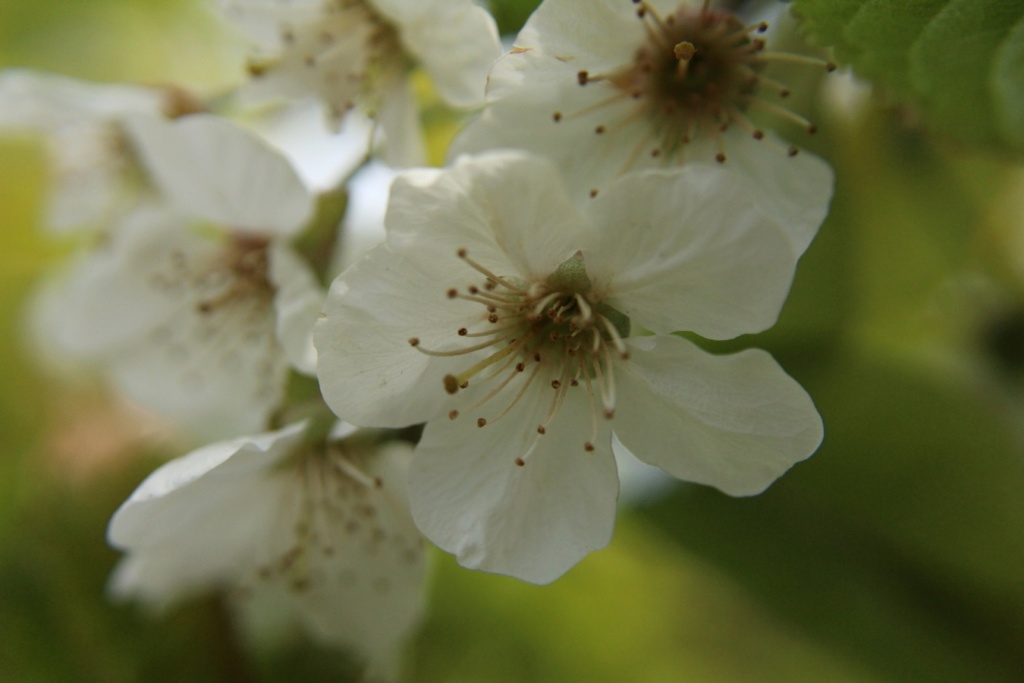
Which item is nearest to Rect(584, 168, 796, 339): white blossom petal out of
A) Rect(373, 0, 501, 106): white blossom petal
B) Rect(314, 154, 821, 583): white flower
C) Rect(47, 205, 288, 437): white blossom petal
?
Rect(314, 154, 821, 583): white flower

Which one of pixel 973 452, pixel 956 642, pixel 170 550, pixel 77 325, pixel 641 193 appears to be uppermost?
pixel 641 193

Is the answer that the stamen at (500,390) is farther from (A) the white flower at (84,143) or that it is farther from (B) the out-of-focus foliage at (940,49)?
(A) the white flower at (84,143)

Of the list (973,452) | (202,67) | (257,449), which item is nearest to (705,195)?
(257,449)

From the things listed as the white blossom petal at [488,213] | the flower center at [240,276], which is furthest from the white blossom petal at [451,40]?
the flower center at [240,276]

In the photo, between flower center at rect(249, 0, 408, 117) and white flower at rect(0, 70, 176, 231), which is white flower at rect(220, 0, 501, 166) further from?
white flower at rect(0, 70, 176, 231)

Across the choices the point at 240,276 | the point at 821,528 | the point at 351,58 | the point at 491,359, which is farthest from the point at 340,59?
the point at 821,528

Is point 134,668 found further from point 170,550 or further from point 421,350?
point 421,350
